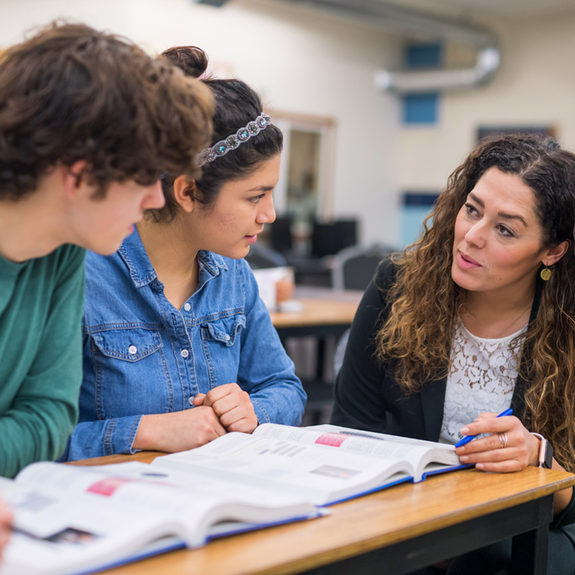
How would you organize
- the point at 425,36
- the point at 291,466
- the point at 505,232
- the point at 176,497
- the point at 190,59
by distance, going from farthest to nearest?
the point at 425,36
the point at 505,232
the point at 190,59
the point at 291,466
the point at 176,497

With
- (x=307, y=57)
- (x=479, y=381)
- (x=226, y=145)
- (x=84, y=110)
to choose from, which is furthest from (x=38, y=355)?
(x=307, y=57)

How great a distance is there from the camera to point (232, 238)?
51.6 inches

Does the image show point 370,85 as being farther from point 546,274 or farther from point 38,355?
point 38,355

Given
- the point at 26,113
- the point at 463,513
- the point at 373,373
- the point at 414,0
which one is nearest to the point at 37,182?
the point at 26,113

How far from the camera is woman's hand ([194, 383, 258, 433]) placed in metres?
1.23

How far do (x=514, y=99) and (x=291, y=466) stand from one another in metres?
7.45

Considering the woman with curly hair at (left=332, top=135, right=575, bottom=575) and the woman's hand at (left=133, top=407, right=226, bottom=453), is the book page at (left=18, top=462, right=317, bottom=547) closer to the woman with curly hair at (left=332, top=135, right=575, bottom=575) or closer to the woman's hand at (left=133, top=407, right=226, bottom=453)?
the woman's hand at (left=133, top=407, right=226, bottom=453)

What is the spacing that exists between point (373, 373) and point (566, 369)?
417mm

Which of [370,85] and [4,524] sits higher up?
[370,85]

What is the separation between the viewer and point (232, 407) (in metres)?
1.24

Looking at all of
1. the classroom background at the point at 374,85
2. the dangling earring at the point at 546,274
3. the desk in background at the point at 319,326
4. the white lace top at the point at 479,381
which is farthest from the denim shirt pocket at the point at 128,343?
the classroom background at the point at 374,85

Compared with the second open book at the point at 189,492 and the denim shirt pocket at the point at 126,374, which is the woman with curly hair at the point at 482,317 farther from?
the denim shirt pocket at the point at 126,374

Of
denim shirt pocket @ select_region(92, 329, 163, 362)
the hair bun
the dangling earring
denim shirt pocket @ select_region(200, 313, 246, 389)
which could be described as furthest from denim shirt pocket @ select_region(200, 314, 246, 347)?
the dangling earring

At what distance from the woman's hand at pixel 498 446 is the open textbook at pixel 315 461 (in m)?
0.03
